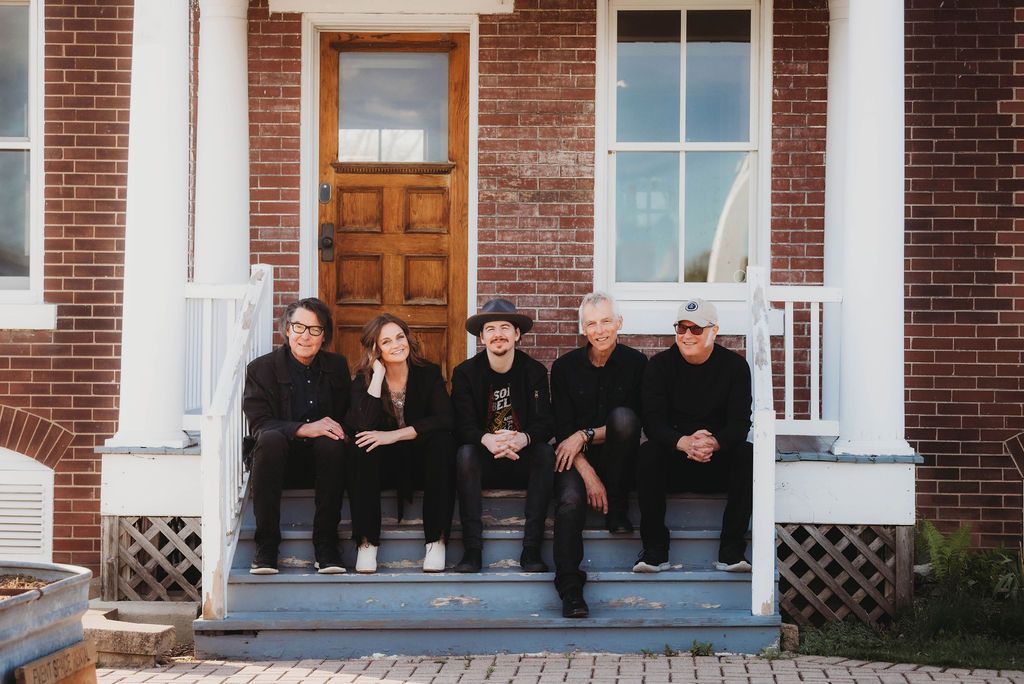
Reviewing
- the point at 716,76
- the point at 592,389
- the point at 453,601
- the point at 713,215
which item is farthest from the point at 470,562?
the point at 716,76

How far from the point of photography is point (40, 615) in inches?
145

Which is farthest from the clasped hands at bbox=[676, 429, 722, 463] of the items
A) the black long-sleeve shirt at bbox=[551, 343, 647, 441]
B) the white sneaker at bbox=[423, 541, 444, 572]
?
the white sneaker at bbox=[423, 541, 444, 572]

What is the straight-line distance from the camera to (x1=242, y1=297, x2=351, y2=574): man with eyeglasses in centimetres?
568

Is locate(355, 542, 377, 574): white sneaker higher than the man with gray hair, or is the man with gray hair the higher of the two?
the man with gray hair

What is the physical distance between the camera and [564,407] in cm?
602

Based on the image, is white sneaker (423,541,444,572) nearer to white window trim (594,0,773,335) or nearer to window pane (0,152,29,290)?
white window trim (594,0,773,335)

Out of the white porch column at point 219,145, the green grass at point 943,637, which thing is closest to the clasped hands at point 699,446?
the green grass at point 943,637

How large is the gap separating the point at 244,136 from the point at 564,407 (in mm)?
2933

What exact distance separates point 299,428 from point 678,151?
10.8 feet

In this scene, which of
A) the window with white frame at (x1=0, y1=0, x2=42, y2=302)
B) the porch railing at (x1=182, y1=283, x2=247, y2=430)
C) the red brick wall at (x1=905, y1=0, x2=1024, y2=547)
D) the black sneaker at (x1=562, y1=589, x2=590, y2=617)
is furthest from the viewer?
the window with white frame at (x1=0, y1=0, x2=42, y2=302)

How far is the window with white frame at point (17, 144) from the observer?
7504 millimetres

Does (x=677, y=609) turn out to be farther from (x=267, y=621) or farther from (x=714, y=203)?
(x=714, y=203)

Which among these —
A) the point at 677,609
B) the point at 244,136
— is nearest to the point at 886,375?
the point at 677,609

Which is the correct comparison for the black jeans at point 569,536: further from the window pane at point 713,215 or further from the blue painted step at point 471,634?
the window pane at point 713,215
